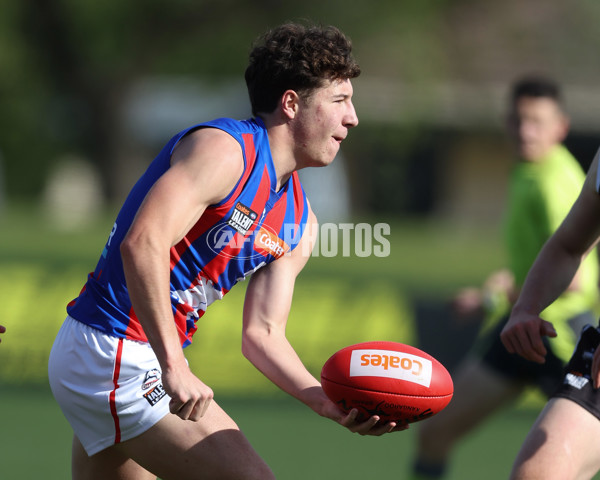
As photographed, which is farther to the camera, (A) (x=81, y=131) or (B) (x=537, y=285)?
(A) (x=81, y=131)

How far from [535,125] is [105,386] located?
10.5ft

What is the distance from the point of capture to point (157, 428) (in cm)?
323

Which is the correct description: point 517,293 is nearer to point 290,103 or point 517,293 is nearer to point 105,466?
point 290,103

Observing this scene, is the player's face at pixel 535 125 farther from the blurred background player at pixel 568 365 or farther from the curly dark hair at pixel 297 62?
the curly dark hair at pixel 297 62

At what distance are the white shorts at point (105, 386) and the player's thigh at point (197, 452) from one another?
0.05 meters

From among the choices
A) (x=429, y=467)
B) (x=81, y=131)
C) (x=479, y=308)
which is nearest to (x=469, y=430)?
(x=429, y=467)

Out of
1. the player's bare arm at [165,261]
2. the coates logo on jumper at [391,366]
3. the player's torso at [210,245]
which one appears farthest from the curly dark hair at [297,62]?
the coates logo on jumper at [391,366]

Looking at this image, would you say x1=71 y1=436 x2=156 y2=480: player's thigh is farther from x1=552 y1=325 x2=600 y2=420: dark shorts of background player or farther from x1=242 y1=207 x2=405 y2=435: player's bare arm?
x1=552 y1=325 x2=600 y2=420: dark shorts of background player

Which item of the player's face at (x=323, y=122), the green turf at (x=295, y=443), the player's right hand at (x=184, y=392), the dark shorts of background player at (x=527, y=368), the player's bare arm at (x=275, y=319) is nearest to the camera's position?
the player's right hand at (x=184, y=392)

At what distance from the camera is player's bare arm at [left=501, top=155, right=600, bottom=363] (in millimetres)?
3512

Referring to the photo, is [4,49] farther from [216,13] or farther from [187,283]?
[187,283]

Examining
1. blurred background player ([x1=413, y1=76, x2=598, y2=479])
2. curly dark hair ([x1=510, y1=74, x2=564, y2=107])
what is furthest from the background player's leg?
curly dark hair ([x1=510, y1=74, x2=564, y2=107])

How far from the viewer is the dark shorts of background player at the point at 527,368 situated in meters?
5.02

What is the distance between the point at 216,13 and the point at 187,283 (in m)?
18.5
